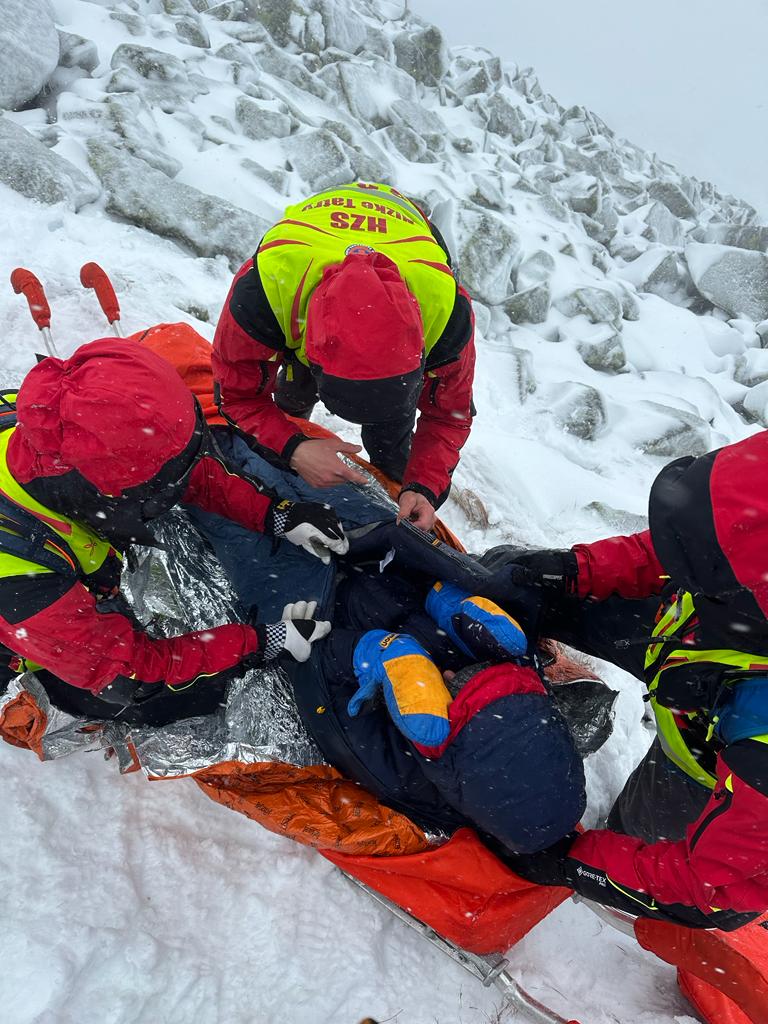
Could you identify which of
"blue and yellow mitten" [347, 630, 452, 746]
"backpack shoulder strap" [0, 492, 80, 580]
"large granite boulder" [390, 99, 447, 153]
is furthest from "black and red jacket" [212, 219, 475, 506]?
"large granite boulder" [390, 99, 447, 153]

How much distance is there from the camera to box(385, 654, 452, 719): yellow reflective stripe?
1921 millimetres

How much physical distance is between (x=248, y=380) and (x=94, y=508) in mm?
1057

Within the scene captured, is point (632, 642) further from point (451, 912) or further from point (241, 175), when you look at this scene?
point (241, 175)

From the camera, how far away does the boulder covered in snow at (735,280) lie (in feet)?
33.6

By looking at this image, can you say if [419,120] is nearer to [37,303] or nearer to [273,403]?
[37,303]

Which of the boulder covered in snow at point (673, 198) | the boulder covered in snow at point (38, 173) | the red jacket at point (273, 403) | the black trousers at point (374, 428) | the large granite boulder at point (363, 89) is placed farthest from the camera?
the boulder covered in snow at point (673, 198)

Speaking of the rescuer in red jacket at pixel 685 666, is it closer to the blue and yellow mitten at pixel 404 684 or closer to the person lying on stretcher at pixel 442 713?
the person lying on stretcher at pixel 442 713

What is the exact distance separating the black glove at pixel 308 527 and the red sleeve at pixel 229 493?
5cm

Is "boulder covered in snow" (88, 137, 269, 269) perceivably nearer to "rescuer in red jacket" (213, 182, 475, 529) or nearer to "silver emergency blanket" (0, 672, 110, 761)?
"rescuer in red jacket" (213, 182, 475, 529)

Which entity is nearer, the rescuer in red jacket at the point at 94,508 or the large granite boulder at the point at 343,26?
the rescuer in red jacket at the point at 94,508

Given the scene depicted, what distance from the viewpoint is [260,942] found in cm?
197

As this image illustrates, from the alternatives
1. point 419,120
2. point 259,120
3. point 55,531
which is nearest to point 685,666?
point 55,531

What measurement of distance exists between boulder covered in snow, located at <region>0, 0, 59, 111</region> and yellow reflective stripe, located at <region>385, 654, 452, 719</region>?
743cm

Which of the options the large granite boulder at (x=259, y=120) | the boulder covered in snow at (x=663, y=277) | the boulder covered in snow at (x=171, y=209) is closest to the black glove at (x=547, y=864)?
the boulder covered in snow at (x=171, y=209)
